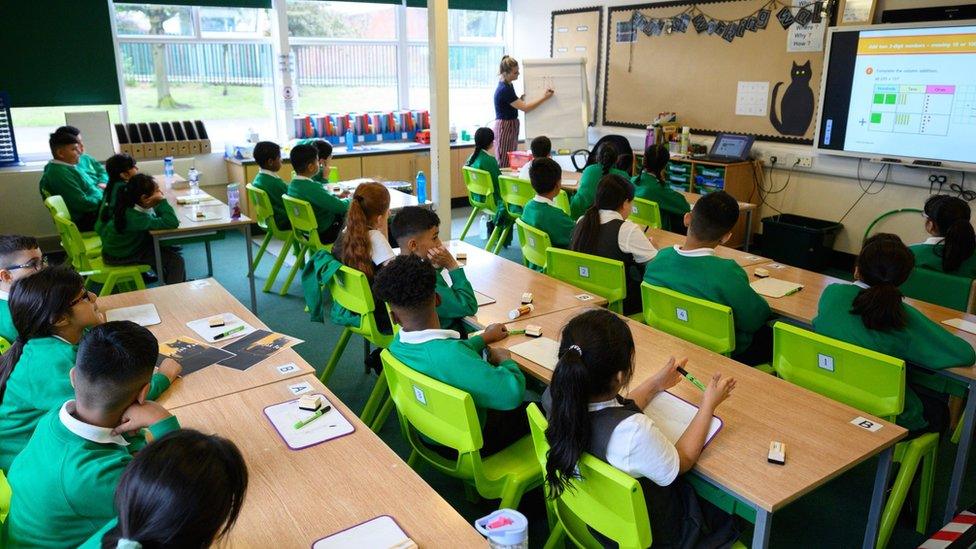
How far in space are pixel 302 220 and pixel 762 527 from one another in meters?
4.01

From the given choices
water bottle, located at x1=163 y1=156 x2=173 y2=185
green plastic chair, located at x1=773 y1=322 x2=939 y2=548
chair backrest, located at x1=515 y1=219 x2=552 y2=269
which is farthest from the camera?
water bottle, located at x1=163 y1=156 x2=173 y2=185

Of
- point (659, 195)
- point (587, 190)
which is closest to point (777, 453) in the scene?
point (659, 195)

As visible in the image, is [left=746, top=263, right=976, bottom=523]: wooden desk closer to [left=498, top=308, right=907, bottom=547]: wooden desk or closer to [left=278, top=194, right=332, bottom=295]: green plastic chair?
[left=498, top=308, right=907, bottom=547]: wooden desk

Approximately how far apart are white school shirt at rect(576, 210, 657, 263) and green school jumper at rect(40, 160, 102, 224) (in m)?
4.02

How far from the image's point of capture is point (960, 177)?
17.9 feet

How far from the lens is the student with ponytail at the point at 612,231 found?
3824mm

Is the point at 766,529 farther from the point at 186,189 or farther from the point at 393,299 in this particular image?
the point at 186,189

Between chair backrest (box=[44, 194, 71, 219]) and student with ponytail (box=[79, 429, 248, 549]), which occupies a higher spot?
student with ponytail (box=[79, 429, 248, 549])

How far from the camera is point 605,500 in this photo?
1762mm

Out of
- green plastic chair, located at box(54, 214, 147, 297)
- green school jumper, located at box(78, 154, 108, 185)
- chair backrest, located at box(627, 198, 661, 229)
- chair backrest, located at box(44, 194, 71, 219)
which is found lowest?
green plastic chair, located at box(54, 214, 147, 297)

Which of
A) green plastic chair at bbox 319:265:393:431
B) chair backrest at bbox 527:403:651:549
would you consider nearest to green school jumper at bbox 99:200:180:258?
green plastic chair at bbox 319:265:393:431

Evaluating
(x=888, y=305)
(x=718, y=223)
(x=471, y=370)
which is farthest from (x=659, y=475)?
(x=718, y=223)

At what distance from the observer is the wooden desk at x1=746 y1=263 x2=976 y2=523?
251 cm

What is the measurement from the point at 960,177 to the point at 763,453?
4.69m
